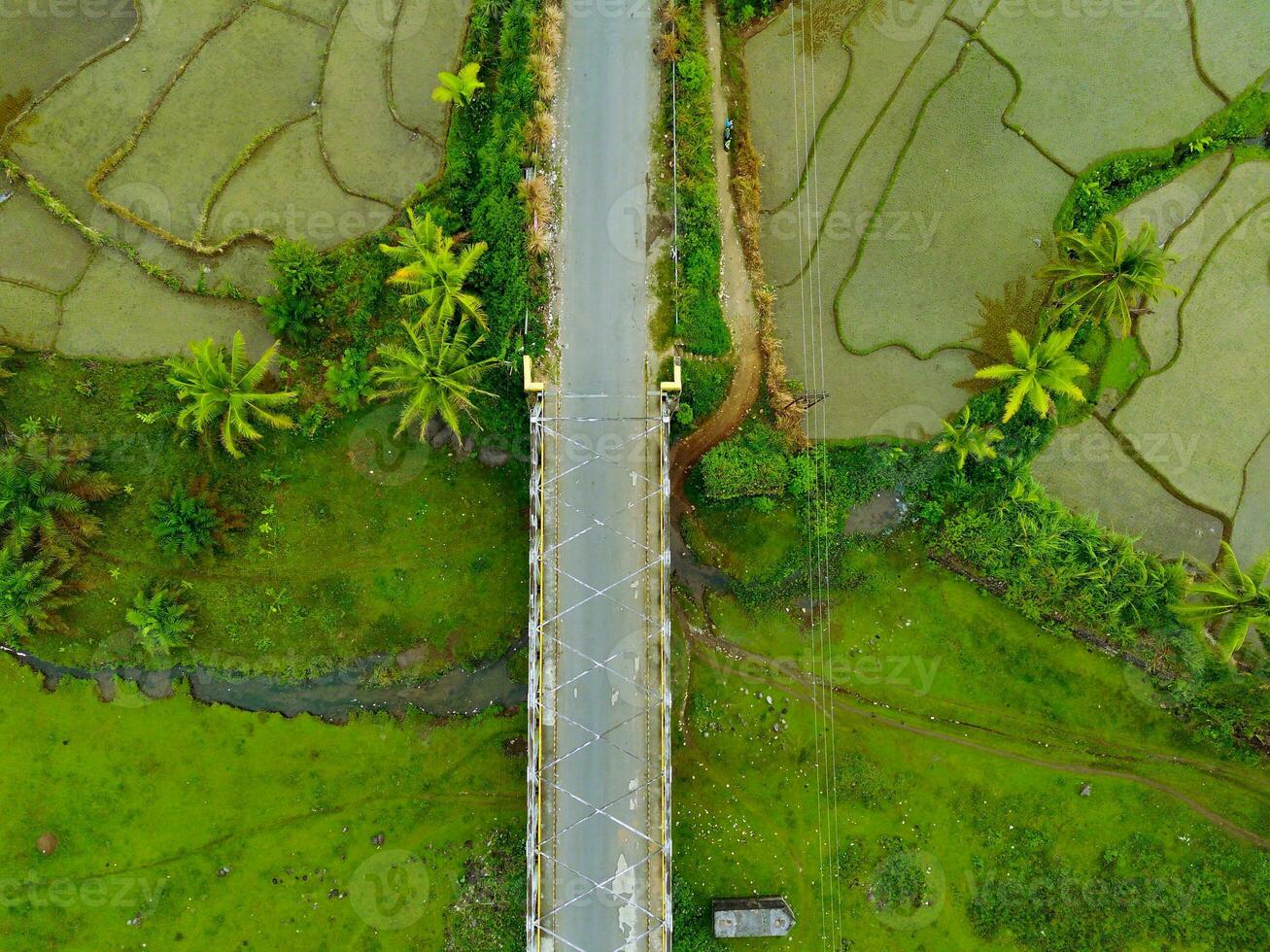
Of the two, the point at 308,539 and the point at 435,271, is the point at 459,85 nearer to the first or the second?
the point at 435,271

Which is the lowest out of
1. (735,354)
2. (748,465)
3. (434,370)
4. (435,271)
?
(748,465)

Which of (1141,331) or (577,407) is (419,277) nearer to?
(577,407)

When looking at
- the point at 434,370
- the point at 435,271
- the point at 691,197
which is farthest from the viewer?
the point at 691,197

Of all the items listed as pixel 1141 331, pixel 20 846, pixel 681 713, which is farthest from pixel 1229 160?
pixel 20 846

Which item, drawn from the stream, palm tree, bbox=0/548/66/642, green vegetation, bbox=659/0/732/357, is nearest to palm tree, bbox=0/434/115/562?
palm tree, bbox=0/548/66/642

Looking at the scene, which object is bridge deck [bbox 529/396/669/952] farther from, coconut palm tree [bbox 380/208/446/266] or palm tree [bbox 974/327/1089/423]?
palm tree [bbox 974/327/1089/423]

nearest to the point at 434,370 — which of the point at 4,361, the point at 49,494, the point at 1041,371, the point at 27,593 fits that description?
the point at 49,494
